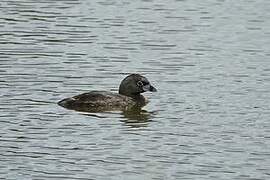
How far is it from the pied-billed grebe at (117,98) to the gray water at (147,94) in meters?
0.24

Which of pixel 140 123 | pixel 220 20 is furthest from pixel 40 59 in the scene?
pixel 220 20

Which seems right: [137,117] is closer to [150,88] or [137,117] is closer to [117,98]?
[117,98]

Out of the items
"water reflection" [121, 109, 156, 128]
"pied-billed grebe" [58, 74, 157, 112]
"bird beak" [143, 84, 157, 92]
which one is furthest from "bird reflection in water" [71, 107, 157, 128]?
"bird beak" [143, 84, 157, 92]

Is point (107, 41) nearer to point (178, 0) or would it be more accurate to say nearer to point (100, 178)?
point (178, 0)

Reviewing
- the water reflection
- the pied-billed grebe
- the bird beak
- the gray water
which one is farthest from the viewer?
the bird beak

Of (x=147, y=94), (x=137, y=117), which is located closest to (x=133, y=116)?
(x=137, y=117)

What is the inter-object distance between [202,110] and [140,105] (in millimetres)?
1796

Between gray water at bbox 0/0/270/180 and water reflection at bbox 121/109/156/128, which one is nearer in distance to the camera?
gray water at bbox 0/0/270/180

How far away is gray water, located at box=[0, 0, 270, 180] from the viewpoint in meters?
16.3

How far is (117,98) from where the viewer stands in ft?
69.0

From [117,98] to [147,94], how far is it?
1704mm

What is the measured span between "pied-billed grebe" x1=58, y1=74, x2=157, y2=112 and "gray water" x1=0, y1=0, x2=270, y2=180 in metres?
0.24

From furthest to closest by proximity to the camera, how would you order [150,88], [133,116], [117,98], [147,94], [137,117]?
[147,94] < [150,88] < [117,98] < [133,116] < [137,117]

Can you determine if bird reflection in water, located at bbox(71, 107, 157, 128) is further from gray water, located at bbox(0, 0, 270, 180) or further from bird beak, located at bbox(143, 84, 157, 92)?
bird beak, located at bbox(143, 84, 157, 92)
